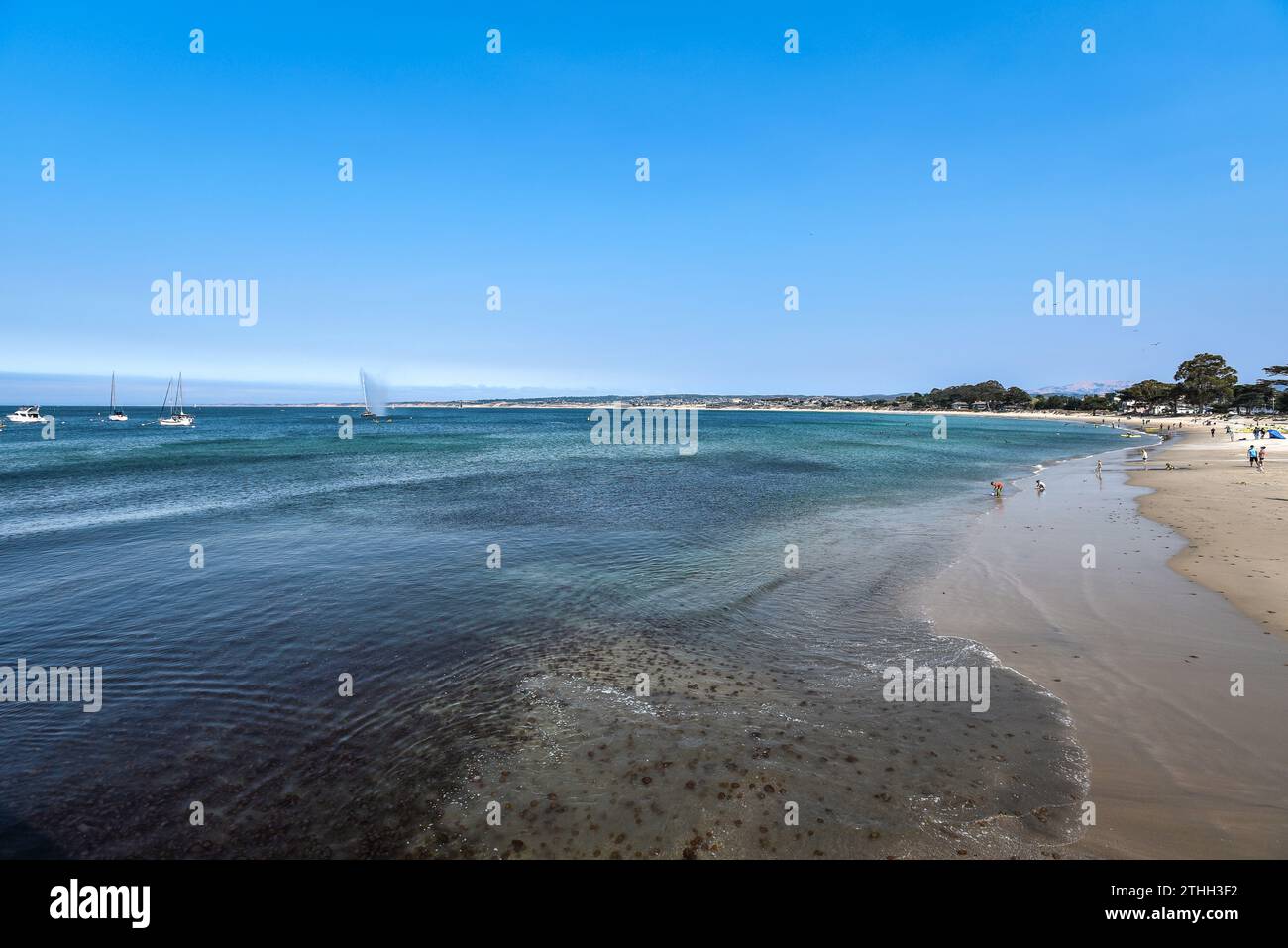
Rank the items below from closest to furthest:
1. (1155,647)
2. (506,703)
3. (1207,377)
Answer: (506,703) → (1155,647) → (1207,377)

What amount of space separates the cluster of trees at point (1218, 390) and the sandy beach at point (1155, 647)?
442ft

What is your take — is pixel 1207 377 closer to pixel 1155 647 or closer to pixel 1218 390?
pixel 1218 390

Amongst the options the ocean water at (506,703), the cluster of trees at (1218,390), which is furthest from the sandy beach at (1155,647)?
the cluster of trees at (1218,390)

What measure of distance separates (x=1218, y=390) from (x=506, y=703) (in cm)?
17468

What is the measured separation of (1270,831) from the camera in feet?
19.8

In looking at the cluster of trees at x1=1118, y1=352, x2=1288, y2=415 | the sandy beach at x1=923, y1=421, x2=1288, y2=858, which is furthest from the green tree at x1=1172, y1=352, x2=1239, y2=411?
the sandy beach at x1=923, y1=421, x2=1288, y2=858

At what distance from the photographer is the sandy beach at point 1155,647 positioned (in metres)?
6.35

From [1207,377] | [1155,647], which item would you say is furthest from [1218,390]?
[1155,647]

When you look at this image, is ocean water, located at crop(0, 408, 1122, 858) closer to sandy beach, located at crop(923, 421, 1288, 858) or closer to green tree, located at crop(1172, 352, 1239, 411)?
sandy beach, located at crop(923, 421, 1288, 858)

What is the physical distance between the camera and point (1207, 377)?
121875 mm

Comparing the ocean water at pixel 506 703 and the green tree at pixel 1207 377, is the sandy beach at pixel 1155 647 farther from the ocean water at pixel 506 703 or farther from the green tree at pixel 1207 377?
the green tree at pixel 1207 377
